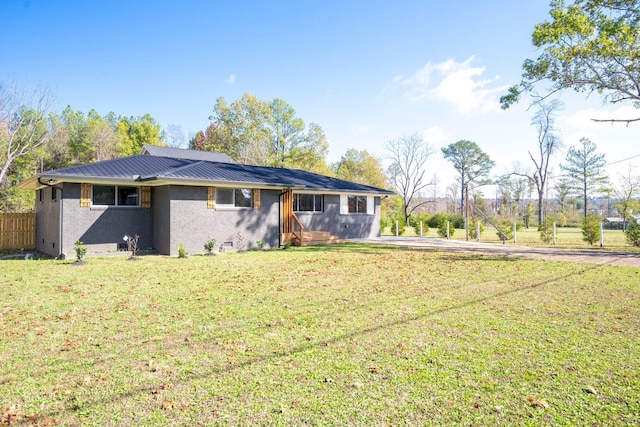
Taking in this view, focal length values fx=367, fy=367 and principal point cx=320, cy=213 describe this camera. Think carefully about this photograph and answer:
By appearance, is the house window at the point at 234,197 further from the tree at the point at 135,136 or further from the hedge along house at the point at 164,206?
the tree at the point at 135,136

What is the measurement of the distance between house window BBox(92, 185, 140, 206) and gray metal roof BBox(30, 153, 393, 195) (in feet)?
2.02

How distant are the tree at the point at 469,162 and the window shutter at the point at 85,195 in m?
46.2

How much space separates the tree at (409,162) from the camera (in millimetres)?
46812

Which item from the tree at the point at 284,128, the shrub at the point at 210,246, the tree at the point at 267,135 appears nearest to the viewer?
the shrub at the point at 210,246

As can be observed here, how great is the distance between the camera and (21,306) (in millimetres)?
6457

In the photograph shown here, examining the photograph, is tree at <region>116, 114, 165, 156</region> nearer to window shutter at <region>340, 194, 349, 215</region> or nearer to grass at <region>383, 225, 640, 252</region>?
grass at <region>383, 225, 640, 252</region>

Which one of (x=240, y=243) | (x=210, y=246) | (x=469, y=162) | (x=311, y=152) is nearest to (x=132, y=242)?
(x=210, y=246)

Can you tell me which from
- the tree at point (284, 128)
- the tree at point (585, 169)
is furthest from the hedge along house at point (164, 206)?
the tree at point (585, 169)

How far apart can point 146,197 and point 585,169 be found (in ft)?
167

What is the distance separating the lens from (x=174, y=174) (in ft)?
44.9

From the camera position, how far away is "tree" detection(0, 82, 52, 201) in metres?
27.0

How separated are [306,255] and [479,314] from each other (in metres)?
8.84

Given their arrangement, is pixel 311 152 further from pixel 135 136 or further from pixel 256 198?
pixel 256 198

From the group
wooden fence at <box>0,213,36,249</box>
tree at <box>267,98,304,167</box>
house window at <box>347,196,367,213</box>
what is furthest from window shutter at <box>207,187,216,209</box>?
tree at <box>267,98,304,167</box>
